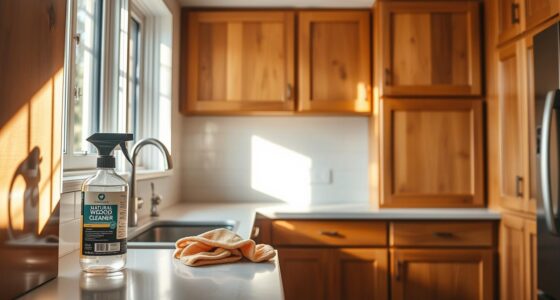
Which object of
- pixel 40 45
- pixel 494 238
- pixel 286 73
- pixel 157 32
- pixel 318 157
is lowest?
pixel 494 238

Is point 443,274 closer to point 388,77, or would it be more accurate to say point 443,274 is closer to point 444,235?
point 444,235

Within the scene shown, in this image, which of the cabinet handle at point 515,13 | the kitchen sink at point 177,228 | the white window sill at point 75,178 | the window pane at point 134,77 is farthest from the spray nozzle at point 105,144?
the cabinet handle at point 515,13

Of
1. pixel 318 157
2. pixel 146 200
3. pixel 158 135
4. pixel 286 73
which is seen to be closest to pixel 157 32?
pixel 158 135

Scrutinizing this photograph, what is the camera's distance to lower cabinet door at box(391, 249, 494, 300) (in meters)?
2.48

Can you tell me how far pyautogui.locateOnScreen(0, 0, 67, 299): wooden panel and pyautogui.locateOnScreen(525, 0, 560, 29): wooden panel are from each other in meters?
1.85

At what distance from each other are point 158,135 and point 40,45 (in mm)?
1761

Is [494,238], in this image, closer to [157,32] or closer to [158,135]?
[158,135]

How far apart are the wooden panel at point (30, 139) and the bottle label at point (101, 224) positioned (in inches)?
3.0

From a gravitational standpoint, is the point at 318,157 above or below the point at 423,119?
below

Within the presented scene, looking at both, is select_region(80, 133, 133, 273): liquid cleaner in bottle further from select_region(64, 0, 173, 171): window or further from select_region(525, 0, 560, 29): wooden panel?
select_region(525, 0, 560, 29): wooden panel

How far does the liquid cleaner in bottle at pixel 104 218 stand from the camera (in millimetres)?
1000

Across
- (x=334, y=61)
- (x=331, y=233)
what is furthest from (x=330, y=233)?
(x=334, y=61)

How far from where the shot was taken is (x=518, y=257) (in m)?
2.27

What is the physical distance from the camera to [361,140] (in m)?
3.11
